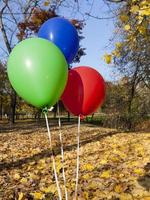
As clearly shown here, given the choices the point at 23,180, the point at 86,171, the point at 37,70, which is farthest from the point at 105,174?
the point at 37,70

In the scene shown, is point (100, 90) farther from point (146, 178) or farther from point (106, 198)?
point (146, 178)

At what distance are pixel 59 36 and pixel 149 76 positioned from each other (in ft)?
59.3

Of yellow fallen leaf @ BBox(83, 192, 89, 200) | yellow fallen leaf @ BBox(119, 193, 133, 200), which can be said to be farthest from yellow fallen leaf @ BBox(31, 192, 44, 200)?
yellow fallen leaf @ BBox(119, 193, 133, 200)

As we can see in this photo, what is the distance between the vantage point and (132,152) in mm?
8086

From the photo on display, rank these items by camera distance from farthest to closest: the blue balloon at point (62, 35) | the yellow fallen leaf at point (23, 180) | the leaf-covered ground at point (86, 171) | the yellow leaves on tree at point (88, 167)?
the yellow leaves on tree at point (88, 167) < the yellow fallen leaf at point (23, 180) < the leaf-covered ground at point (86, 171) < the blue balloon at point (62, 35)

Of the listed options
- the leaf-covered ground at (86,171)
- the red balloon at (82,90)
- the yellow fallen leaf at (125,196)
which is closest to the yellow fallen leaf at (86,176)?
the leaf-covered ground at (86,171)

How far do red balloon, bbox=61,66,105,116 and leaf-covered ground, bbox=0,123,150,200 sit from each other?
1.32 metres

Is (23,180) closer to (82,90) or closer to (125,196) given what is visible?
(125,196)

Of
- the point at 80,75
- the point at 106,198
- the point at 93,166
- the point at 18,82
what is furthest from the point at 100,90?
the point at 93,166

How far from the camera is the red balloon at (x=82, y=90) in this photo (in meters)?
4.36

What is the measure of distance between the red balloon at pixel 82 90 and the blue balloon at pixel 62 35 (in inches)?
10.3

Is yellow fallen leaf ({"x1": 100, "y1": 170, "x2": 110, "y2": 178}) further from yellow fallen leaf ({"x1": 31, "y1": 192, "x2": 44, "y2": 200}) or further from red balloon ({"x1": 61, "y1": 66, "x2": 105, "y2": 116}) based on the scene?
red balloon ({"x1": 61, "y1": 66, "x2": 105, "y2": 116})

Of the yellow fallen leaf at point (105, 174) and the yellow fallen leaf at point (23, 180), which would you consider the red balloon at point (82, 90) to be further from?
the yellow fallen leaf at point (23, 180)

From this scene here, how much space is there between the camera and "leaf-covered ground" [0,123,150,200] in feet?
17.2
